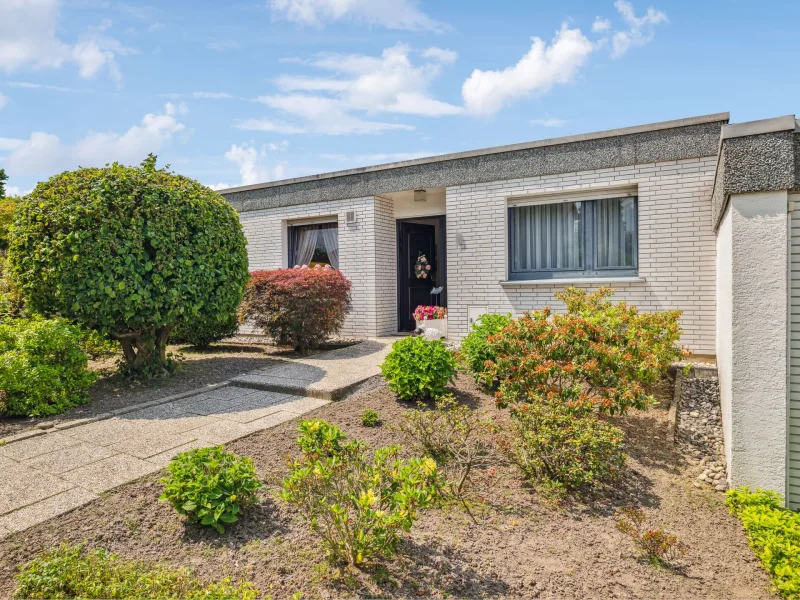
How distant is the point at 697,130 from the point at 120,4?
25.0ft

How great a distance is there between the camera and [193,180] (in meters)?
6.59

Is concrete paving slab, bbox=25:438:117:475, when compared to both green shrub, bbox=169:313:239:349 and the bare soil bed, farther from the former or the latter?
green shrub, bbox=169:313:239:349

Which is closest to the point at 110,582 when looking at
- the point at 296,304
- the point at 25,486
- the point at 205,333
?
the point at 25,486

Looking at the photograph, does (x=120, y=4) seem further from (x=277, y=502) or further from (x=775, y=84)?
(x=775, y=84)

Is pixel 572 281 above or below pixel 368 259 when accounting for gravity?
below

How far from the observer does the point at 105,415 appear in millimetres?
4996

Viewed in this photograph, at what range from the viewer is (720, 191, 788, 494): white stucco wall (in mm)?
3260

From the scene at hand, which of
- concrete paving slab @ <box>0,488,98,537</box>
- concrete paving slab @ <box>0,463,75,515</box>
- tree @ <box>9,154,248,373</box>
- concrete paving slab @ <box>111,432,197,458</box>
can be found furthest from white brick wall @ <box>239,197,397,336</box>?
concrete paving slab @ <box>0,488,98,537</box>

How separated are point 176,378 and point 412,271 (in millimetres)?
5545

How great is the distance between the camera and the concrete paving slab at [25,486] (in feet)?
10.3

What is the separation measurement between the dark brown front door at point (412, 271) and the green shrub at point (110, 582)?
324 inches

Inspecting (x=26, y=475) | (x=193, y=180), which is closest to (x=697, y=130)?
(x=193, y=180)

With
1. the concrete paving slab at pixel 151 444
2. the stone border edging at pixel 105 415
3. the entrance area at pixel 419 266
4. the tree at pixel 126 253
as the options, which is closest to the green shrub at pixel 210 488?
the concrete paving slab at pixel 151 444

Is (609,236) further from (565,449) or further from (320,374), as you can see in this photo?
(565,449)
